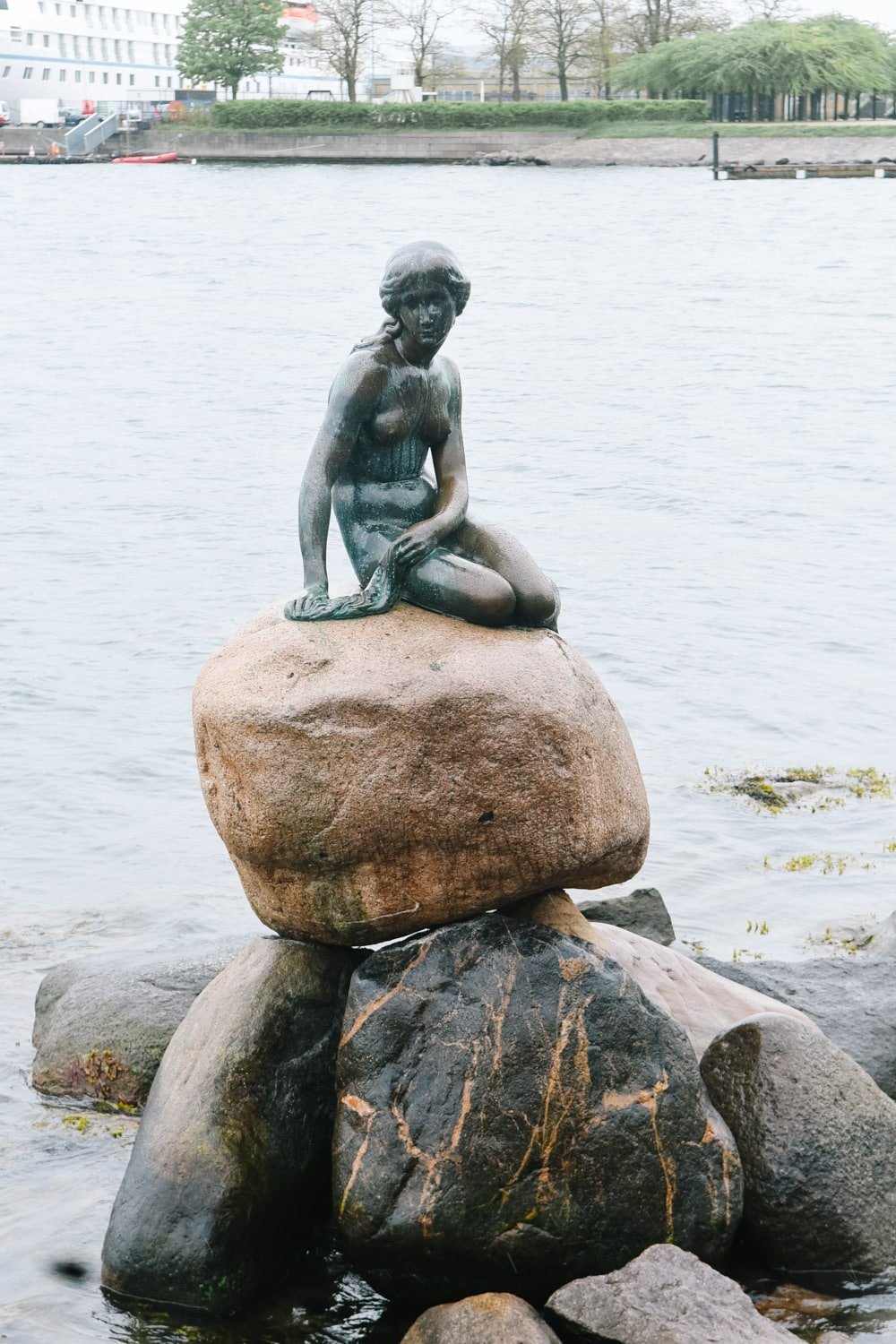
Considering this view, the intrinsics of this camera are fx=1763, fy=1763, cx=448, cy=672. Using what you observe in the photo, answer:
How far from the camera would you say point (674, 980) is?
7512mm

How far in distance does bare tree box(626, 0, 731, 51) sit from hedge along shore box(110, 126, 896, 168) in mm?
14737

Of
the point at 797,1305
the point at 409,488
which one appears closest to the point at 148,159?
the point at 409,488

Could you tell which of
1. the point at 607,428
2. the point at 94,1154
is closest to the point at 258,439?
the point at 607,428

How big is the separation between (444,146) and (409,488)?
80.0 metres

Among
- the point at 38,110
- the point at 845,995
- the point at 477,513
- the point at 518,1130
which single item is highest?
the point at 38,110

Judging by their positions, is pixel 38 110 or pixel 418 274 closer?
pixel 418 274

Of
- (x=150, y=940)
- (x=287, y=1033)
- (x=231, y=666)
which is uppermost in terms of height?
(x=231, y=666)

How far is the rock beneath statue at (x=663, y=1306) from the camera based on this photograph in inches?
224

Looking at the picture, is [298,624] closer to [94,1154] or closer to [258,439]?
[94,1154]

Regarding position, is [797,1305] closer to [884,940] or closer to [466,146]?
[884,940]

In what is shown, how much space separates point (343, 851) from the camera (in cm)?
648

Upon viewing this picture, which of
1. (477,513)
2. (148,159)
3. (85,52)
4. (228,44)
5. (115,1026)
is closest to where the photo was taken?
(115,1026)

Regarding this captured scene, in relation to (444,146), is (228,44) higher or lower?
higher

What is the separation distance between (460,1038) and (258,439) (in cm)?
2091
